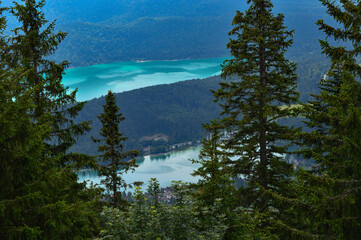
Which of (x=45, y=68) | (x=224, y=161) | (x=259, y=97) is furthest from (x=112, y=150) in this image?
(x=259, y=97)

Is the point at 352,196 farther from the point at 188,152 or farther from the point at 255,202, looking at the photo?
the point at 188,152

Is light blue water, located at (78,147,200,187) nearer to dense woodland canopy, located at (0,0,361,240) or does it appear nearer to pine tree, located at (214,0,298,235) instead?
pine tree, located at (214,0,298,235)

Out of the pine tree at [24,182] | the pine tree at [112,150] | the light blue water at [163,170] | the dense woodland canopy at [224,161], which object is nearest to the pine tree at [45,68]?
the dense woodland canopy at [224,161]

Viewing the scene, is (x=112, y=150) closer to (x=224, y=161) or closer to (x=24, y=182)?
(x=224, y=161)

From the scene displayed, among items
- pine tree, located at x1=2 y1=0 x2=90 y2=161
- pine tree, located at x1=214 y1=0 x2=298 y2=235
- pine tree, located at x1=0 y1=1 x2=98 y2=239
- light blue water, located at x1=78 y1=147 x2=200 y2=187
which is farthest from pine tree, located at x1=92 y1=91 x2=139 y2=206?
light blue water, located at x1=78 y1=147 x2=200 y2=187

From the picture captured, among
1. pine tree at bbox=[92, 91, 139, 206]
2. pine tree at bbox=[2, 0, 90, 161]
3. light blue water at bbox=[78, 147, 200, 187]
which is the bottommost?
light blue water at bbox=[78, 147, 200, 187]

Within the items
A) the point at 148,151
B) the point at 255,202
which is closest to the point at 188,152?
the point at 148,151
